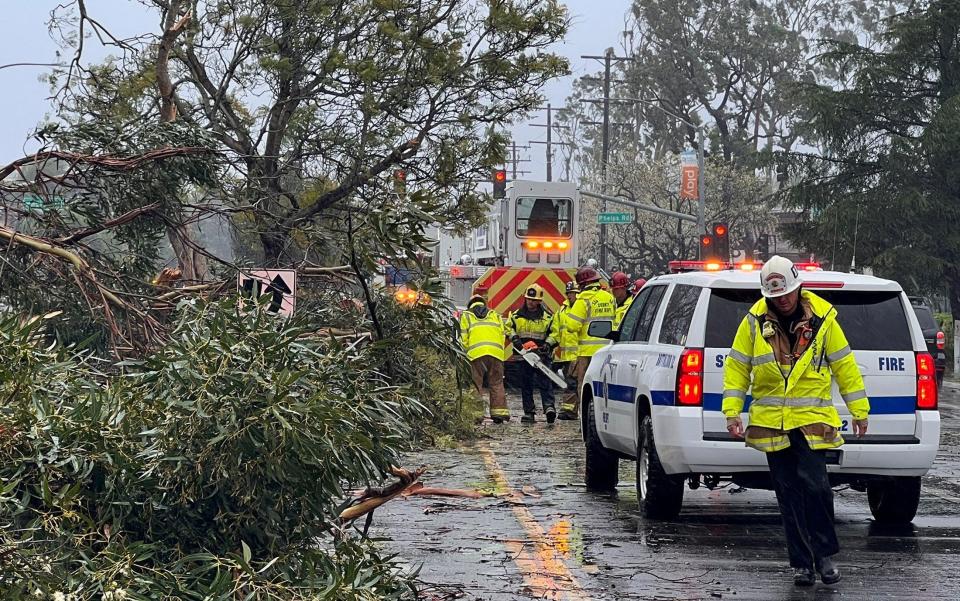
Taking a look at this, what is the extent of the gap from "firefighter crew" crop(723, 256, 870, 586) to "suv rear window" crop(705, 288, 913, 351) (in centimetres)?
129

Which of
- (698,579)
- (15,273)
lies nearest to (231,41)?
(15,273)

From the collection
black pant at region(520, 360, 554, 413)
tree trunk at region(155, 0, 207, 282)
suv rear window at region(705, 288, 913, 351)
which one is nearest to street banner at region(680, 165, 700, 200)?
black pant at region(520, 360, 554, 413)

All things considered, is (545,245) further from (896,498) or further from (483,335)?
(896,498)

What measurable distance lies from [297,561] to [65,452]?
3.44 feet

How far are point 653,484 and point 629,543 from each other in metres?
0.80

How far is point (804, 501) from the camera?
7.96 metres

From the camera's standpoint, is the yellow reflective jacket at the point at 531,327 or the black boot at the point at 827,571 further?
the yellow reflective jacket at the point at 531,327

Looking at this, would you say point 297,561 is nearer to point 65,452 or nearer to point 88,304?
point 65,452

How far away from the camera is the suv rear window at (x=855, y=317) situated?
30.5 ft

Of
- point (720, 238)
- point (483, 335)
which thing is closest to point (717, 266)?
point (483, 335)

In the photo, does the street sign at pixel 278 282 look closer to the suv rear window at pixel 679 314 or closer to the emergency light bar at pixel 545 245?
the suv rear window at pixel 679 314

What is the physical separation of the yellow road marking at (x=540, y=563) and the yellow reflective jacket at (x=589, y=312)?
697 cm

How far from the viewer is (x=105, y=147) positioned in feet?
34.4

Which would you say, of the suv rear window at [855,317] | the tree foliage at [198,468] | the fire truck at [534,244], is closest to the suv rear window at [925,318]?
the fire truck at [534,244]
